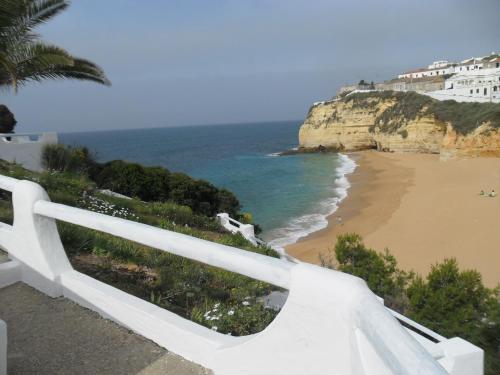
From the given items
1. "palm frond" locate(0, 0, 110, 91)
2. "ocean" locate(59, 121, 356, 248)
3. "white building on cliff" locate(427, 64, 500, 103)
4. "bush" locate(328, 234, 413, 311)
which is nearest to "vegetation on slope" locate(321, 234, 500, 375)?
"bush" locate(328, 234, 413, 311)

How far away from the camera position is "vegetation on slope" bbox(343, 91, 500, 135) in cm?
4375

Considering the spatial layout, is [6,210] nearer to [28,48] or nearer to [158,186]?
[28,48]

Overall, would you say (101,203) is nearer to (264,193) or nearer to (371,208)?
(371,208)

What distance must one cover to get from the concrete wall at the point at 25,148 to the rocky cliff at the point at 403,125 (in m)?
37.9

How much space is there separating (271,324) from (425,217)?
75.0ft

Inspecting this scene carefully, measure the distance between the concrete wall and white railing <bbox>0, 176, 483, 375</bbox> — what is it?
13.1 meters

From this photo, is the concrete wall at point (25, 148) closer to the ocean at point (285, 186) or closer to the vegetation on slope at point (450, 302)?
the ocean at point (285, 186)

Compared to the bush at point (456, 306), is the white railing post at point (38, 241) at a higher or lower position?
higher

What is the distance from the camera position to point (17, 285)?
3.62m

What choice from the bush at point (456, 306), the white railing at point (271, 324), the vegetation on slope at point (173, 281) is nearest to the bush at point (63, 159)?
the vegetation on slope at point (173, 281)

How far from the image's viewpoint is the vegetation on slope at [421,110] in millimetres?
43750

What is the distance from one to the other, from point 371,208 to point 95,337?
25293 mm

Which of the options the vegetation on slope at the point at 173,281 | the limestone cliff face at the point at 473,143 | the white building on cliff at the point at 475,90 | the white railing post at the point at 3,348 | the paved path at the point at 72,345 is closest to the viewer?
the white railing post at the point at 3,348

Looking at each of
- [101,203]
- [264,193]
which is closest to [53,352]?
[101,203]
